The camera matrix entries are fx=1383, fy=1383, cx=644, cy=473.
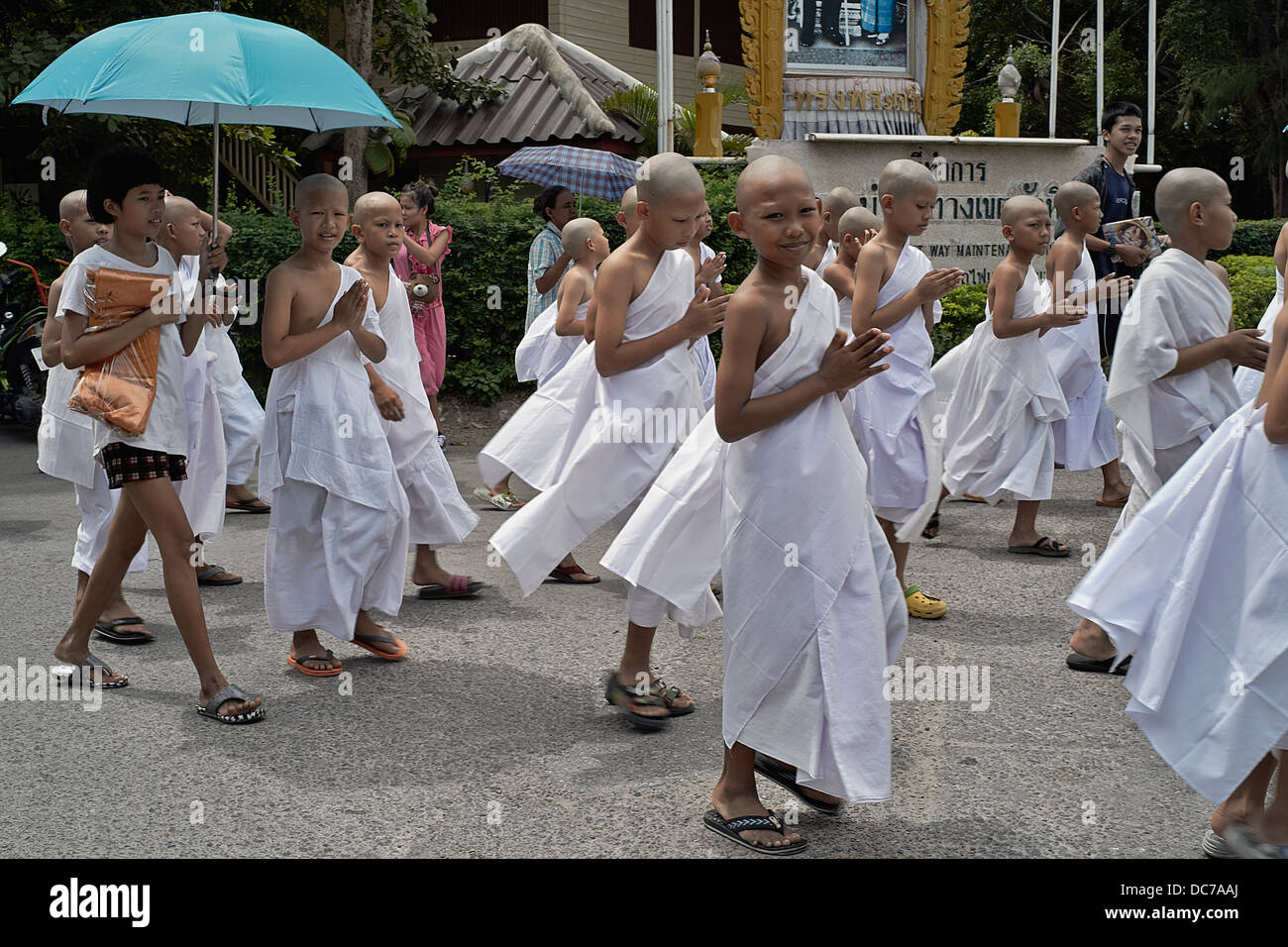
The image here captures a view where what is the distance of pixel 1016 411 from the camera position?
7699mm

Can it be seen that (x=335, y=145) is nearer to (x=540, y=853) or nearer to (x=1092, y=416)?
(x=1092, y=416)

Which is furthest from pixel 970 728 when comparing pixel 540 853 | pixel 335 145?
pixel 335 145

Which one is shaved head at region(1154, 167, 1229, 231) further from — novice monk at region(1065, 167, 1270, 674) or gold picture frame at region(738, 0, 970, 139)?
gold picture frame at region(738, 0, 970, 139)

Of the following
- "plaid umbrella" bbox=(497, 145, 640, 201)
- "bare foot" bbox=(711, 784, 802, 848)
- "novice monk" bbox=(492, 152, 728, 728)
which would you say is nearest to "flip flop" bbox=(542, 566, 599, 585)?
"novice monk" bbox=(492, 152, 728, 728)

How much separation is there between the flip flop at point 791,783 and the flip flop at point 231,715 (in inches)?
76.0

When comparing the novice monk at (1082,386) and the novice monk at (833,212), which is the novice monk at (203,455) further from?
the novice monk at (1082,386)

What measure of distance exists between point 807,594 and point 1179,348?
245 cm

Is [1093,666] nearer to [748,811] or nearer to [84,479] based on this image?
[748,811]

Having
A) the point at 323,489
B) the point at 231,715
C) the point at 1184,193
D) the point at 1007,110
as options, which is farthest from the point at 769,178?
the point at 1007,110

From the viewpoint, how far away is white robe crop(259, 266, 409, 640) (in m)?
5.51

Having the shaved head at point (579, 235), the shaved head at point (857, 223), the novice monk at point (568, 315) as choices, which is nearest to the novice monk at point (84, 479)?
the novice monk at point (568, 315)

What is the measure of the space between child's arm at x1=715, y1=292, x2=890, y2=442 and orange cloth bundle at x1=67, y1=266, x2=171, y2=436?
230 centimetres

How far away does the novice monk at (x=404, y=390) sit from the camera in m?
6.16

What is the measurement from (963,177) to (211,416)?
9.37 metres
